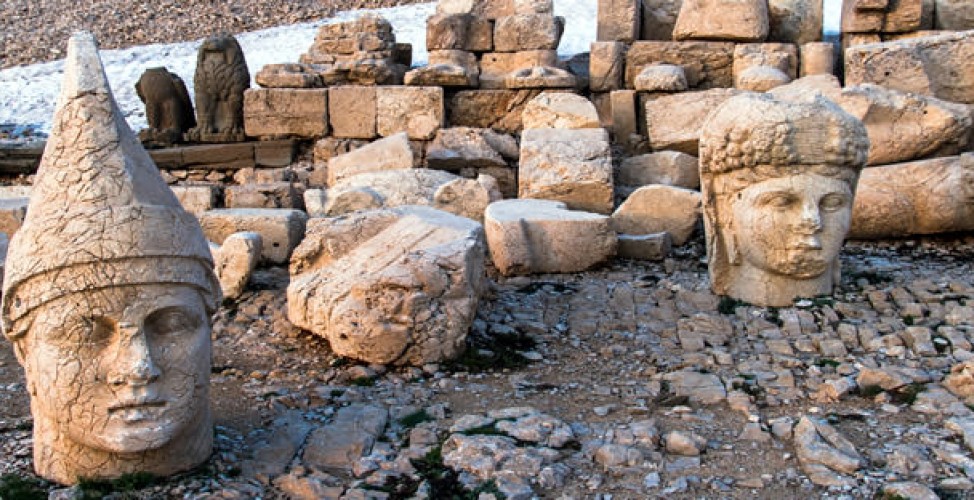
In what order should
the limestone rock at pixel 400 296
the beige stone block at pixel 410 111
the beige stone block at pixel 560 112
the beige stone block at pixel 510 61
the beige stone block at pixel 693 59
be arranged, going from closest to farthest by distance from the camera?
the limestone rock at pixel 400 296, the beige stone block at pixel 560 112, the beige stone block at pixel 410 111, the beige stone block at pixel 693 59, the beige stone block at pixel 510 61

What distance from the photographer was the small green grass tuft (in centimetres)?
364

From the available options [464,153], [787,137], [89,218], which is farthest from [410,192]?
[89,218]

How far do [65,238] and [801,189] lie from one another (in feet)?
14.0

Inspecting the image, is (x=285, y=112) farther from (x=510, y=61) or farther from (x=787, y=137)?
(x=787, y=137)

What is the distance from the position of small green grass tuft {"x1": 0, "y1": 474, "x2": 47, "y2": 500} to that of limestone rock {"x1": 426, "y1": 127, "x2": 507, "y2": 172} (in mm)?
6195

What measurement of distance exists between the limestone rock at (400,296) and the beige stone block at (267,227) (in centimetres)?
172

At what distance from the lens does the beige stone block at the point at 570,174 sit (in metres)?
8.23

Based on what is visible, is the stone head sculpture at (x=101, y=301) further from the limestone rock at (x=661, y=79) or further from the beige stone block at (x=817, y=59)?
the beige stone block at (x=817, y=59)

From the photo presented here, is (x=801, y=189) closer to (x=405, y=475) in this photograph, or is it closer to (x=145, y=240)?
(x=405, y=475)

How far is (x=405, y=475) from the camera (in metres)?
4.02

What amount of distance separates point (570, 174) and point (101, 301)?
527cm

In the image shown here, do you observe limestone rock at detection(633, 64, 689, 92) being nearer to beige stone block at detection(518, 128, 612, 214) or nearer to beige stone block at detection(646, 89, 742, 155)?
beige stone block at detection(646, 89, 742, 155)

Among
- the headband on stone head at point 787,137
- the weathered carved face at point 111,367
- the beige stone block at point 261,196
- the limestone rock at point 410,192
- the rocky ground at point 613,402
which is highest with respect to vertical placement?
the headband on stone head at point 787,137

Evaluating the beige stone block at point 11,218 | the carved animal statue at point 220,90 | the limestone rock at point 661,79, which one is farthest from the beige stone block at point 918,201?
the beige stone block at point 11,218
